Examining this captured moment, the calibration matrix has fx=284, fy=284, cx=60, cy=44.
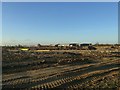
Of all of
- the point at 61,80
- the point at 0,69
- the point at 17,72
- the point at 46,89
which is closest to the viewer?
the point at 46,89

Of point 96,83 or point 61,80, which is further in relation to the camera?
point 61,80

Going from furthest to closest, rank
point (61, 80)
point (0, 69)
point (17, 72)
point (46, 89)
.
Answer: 1. point (0, 69)
2. point (17, 72)
3. point (61, 80)
4. point (46, 89)

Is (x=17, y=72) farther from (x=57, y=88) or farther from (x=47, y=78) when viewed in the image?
(x=57, y=88)

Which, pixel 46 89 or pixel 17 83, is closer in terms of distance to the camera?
pixel 46 89

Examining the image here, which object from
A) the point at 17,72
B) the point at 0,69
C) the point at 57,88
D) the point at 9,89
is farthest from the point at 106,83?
the point at 0,69

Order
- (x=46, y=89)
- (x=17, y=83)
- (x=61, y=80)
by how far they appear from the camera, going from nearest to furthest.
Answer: (x=46, y=89) → (x=17, y=83) → (x=61, y=80)

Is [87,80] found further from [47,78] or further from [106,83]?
[47,78]

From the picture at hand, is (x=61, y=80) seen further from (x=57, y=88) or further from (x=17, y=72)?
(x=17, y=72)

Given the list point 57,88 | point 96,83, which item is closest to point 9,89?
point 57,88

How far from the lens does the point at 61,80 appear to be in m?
14.7

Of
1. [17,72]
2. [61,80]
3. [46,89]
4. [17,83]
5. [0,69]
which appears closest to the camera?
[46,89]

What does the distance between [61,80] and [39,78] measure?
139cm

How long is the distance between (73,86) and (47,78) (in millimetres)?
2769

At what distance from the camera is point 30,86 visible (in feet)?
42.3
